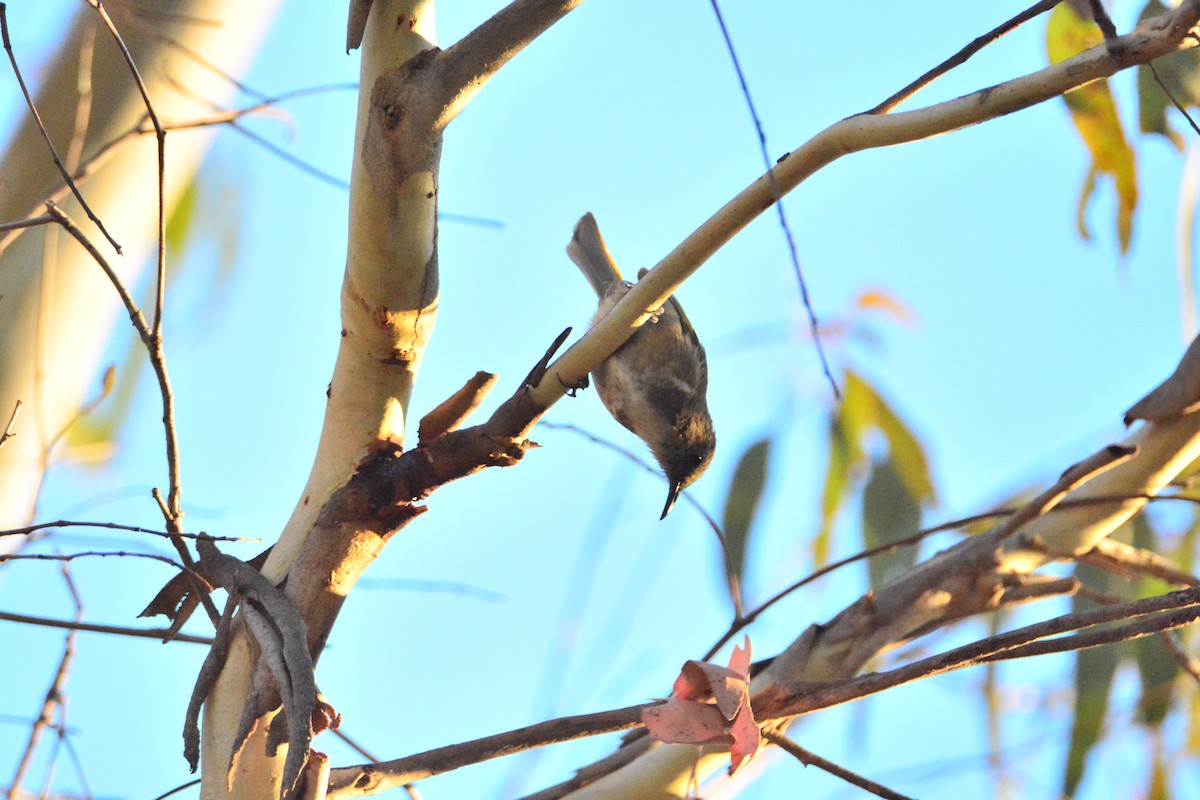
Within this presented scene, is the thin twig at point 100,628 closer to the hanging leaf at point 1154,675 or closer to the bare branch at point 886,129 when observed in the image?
the bare branch at point 886,129

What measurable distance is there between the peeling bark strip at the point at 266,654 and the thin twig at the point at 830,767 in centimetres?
56

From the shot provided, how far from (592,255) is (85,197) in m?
2.67

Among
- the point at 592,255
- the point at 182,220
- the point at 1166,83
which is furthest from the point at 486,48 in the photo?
the point at 592,255

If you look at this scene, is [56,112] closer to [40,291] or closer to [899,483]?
[40,291]

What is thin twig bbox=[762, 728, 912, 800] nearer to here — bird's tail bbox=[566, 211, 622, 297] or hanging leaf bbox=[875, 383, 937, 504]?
hanging leaf bbox=[875, 383, 937, 504]

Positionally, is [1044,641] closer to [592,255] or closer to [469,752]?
[469,752]

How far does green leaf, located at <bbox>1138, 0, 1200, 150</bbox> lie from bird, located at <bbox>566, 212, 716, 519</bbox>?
1626 millimetres

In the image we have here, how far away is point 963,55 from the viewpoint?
50.1 inches

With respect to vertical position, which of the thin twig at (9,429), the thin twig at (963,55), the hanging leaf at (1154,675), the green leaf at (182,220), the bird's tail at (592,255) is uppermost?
the bird's tail at (592,255)

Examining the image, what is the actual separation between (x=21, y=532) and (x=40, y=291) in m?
0.62

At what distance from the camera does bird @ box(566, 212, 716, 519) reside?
154 inches

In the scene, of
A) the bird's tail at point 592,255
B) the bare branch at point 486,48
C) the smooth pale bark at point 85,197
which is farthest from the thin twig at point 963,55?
the bird's tail at point 592,255

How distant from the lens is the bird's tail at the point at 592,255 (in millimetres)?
4484

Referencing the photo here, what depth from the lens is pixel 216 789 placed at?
1.43 meters
